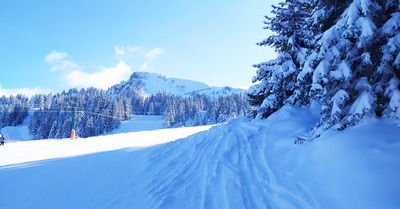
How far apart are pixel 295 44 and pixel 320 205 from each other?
34.0 feet

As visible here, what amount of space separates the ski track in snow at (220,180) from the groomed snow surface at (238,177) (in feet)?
0.07

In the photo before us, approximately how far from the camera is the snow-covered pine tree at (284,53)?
10.5 m

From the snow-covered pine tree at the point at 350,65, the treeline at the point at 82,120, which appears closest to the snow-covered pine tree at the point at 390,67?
the snow-covered pine tree at the point at 350,65

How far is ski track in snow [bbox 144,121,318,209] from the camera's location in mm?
3758

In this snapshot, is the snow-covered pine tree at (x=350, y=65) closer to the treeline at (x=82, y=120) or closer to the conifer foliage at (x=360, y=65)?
the conifer foliage at (x=360, y=65)

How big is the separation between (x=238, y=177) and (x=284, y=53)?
9.27 m

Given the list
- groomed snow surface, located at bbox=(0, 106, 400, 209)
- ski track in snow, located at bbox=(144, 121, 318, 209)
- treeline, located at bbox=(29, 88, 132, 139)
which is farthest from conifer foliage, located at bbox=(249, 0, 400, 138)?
treeline, located at bbox=(29, 88, 132, 139)

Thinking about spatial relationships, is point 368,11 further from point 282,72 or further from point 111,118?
point 111,118

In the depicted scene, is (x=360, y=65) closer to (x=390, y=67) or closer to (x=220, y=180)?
(x=390, y=67)

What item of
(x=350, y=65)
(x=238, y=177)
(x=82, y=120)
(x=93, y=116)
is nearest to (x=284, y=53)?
(x=350, y=65)

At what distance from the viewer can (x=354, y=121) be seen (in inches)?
174

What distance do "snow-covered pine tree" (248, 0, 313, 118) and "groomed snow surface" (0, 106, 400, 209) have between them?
3.83 meters

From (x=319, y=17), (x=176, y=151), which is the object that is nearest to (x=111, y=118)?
(x=176, y=151)

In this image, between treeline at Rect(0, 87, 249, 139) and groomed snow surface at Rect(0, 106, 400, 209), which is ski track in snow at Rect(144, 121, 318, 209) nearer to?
groomed snow surface at Rect(0, 106, 400, 209)
